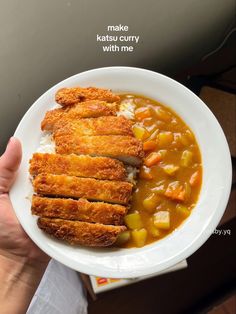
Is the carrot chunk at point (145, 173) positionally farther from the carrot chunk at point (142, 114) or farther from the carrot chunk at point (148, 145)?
the carrot chunk at point (142, 114)

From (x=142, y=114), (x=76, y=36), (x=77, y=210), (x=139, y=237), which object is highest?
(x=76, y=36)

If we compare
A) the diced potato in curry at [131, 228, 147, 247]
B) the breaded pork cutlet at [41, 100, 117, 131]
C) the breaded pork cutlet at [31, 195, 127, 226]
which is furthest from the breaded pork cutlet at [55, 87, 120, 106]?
the diced potato in curry at [131, 228, 147, 247]

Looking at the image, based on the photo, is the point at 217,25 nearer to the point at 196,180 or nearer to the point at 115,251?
the point at 196,180

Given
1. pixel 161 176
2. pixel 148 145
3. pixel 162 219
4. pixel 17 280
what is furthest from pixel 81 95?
pixel 17 280

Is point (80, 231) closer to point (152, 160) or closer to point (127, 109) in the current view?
point (152, 160)

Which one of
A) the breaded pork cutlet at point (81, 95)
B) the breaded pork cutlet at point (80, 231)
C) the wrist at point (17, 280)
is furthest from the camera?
the wrist at point (17, 280)

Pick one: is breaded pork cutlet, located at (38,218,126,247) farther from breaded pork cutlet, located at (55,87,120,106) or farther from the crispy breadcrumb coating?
breaded pork cutlet, located at (55,87,120,106)

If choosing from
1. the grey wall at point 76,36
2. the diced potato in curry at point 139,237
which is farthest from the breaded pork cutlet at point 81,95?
the diced potato in curry at point 139,237
